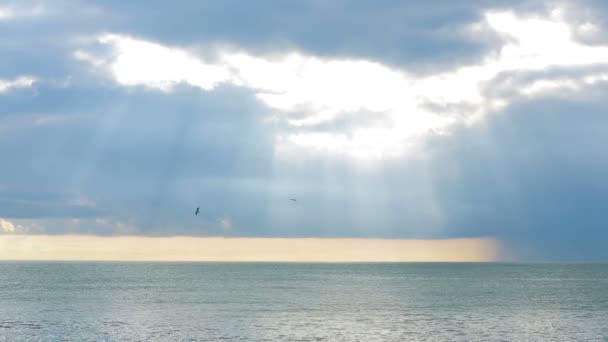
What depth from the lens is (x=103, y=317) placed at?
93.9 meters

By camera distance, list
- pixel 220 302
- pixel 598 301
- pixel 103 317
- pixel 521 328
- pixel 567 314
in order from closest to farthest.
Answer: pixel 521 328, pixel 103 317, pixel 567 314, pixel 220 302, pixel 598 301

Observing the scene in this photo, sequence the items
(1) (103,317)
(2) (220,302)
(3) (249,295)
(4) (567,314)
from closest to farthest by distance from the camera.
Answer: (1) (103,317)
(4) (567,314)
(2) (220,302)
(3) (249,295)

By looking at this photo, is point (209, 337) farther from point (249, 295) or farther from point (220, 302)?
point (249, 295)

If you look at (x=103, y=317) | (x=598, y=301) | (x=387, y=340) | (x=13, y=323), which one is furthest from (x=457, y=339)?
(x=598, y=301)

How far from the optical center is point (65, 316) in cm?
9488

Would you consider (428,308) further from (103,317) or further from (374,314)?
(103,317)

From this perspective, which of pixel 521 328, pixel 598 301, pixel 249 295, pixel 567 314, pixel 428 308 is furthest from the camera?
pixel 249 295

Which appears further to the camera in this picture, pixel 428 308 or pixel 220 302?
pixel 220 302

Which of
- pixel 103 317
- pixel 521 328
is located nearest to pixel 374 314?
pixel 521 328

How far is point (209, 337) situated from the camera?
7294 cm

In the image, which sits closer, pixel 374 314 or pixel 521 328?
pixel 521 328

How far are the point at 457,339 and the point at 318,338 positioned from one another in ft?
50.0

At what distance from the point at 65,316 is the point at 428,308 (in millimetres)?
56400

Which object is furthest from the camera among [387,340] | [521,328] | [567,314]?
[567,314]
